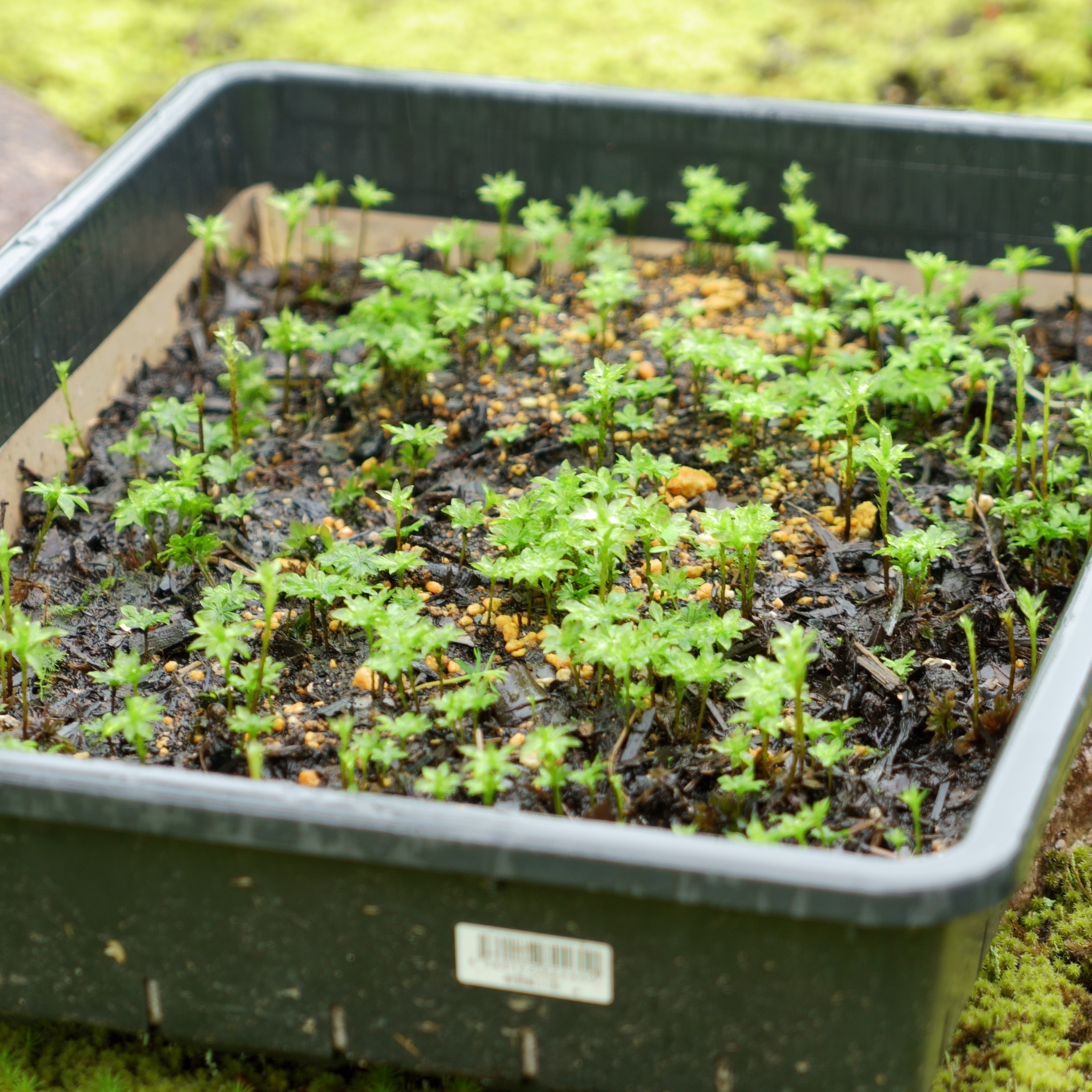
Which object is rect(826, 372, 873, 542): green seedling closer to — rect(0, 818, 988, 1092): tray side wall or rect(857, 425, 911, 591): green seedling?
rect(857, 425, 911, 591): green seedling

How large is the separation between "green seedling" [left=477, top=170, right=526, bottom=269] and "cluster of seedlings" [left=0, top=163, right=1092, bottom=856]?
0.02 metres

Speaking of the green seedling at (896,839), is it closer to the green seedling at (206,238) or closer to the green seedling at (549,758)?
the green seedling at (549,758)

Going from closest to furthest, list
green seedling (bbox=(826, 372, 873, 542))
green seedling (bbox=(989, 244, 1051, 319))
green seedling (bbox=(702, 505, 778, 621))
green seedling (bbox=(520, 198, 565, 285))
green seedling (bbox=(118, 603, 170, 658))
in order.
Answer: green seedling (bbox=(702, 505, 778, 621)), green seedling (bbox=(118, 603, 170, 658)), green seedling (bbox=(826, 372, 873, 542)), green seedling (bbox=(989, 244, 1051, 319)), green seedling (bbox=(520, 198, 565, 285))

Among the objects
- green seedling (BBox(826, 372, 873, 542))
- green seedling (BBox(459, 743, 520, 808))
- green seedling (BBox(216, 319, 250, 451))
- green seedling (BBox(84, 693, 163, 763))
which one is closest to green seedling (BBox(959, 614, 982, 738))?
green seedling (BBox(826, 372, 873, 542))

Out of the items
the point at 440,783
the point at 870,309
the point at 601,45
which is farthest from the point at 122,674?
the point at 601,45

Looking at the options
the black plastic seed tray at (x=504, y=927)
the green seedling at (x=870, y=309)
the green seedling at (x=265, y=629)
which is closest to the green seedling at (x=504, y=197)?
the green seedling at (x=870, y=309)

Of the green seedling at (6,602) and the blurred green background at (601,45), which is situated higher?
the blurred green background at (601,45)

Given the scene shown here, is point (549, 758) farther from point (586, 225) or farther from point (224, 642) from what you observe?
point (586, 225)

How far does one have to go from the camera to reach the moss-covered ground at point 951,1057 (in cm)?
204

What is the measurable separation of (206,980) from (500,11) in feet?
13.8

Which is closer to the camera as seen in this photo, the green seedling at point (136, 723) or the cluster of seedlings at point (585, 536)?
the green seedling at point (136, 723)

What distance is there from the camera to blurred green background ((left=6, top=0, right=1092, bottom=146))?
186 inches

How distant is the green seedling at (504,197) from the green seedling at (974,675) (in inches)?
65.3

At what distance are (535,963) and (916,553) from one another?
108cm
